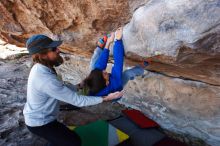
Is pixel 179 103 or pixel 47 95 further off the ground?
pixel 47 95

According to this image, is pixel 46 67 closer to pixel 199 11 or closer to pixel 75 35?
pixel 199 11

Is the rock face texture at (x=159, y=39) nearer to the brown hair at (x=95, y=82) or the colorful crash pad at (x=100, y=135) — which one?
the brown hair at (x=95, y=82)

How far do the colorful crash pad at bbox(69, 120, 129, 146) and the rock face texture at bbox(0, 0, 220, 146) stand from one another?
4.02 ft

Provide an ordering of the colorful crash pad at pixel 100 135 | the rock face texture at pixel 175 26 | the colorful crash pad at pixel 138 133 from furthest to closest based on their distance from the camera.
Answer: the colorful crash pad at pixel 138 133 < the colorful crash pad at pixel 100 135 < the rock face texture at pixel 175 26

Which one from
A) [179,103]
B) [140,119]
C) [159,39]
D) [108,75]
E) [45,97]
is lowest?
[140,119]

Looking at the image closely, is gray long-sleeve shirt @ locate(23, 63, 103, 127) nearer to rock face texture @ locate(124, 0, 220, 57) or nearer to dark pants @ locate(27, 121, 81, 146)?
dark pants @ locate(27, 121, 81, 146)

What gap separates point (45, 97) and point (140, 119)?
94.6 inches

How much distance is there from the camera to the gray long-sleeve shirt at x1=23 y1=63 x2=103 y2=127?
122 inches

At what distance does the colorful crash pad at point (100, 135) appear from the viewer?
439cm

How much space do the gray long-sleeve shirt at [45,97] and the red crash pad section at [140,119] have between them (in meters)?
2.04

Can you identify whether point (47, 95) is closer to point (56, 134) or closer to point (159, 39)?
point (56, 134)

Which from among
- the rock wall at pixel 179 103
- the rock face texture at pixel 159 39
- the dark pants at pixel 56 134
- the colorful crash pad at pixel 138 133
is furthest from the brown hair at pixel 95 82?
the rock wall at pixel 179 103

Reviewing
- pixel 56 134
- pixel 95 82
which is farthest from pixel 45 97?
pixel 95 82

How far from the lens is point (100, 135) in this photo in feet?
15.0
